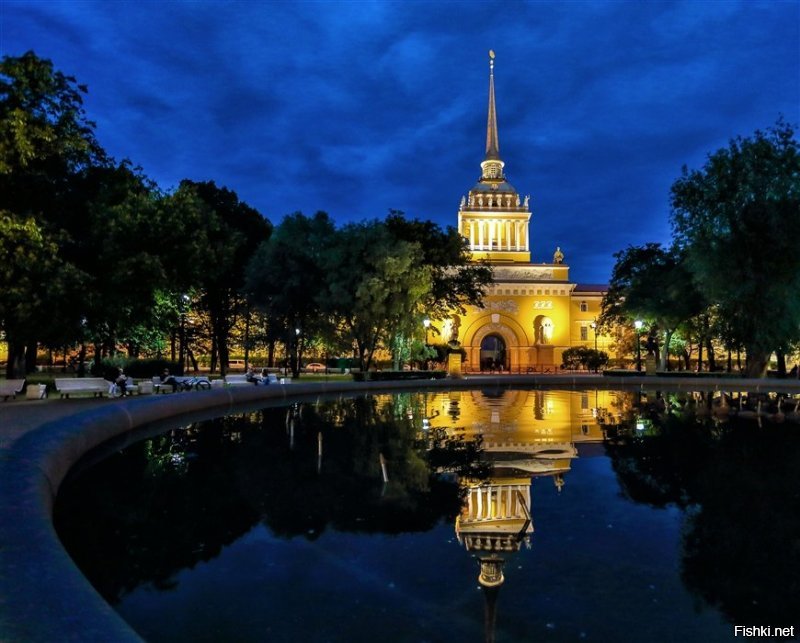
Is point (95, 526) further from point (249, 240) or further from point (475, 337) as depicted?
point (475, 337)

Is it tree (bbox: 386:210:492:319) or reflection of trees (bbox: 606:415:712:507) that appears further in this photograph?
tree (bbox: 386:210:492:319)

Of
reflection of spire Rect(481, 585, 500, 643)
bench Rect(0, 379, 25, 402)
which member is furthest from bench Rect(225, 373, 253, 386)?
reflection of spire Rect(481, 585, 500, 643)

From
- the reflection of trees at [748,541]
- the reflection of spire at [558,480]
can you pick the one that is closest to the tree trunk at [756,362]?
the reflection of trees at [748,541]

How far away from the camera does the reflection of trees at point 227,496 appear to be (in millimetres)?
6262

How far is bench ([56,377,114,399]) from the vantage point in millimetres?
18700

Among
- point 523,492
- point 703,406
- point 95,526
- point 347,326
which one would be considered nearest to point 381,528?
point 523,492

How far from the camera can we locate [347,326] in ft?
125

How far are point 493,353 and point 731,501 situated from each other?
68.1 m

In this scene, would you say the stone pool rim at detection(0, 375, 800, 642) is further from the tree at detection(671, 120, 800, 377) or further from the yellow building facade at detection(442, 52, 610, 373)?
the yellow building facade at detection(442, 52, 610, 373)

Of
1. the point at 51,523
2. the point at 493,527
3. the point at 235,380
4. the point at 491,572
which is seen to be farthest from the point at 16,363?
the point at 491,572

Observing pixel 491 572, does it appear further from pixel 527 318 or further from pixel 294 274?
pixel 527 318

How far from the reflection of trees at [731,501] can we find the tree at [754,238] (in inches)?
787

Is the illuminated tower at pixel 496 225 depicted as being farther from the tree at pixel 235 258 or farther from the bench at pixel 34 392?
the bench at pixel 34 392

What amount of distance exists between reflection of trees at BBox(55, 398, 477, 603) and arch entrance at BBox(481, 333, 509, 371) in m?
55.4
